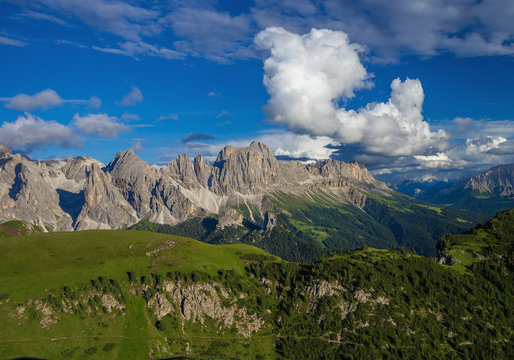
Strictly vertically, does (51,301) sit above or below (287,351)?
above

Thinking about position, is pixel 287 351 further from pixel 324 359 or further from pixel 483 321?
pixel 483 321

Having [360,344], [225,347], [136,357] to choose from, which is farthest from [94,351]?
[360,344]

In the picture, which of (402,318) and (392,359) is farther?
(402,318)

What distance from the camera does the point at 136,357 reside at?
174m

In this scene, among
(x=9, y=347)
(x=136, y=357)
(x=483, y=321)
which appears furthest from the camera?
(x=483, y=321)

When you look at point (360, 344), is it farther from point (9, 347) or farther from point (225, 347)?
point (9, 347)

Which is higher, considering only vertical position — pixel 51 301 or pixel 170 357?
pixel 51 301

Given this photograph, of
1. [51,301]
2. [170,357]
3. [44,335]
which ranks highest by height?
[51,301]

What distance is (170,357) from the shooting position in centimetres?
17788

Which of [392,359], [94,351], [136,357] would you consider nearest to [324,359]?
[392,359]

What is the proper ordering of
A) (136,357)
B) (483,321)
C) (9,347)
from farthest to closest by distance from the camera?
(483,321), (136,357), (9,347)

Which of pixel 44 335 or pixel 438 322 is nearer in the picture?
pixel 44 335

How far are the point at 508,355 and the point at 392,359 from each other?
5704 centimetres

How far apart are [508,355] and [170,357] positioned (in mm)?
170404
